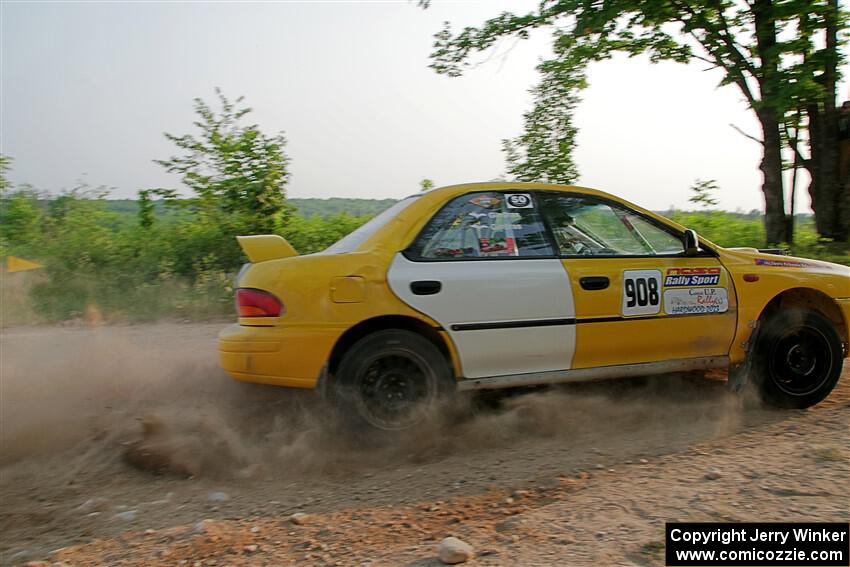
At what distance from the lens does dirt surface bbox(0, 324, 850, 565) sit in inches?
114

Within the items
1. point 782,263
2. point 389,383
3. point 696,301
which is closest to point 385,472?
point 389,383

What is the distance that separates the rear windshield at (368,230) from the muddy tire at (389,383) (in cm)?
63

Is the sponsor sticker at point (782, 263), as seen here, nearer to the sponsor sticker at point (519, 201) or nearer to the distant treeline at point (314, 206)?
the sponsor sticker at point (519, 201)

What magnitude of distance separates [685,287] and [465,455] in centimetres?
189

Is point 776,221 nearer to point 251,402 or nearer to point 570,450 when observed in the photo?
point 570,450

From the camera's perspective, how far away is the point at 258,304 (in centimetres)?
399

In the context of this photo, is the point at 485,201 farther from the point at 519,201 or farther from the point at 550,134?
the point at 550,134

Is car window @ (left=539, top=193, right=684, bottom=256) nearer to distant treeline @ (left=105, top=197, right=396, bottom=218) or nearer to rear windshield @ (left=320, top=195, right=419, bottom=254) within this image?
rear windshield @ (left=320, top=195, right=419, bottom=254)

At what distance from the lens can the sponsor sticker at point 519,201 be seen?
4.39 metres

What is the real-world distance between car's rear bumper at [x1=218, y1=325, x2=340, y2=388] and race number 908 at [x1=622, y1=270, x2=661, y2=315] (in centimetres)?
191

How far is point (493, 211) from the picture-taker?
435 centimetres

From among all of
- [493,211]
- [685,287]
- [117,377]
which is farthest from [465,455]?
[117,377]

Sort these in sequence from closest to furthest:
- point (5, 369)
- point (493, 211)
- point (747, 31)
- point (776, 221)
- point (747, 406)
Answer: point (493, 211) → point (747, 406) → point (5, 369) → point (747, 31) → point (776, 221)

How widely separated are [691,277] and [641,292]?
402mm
